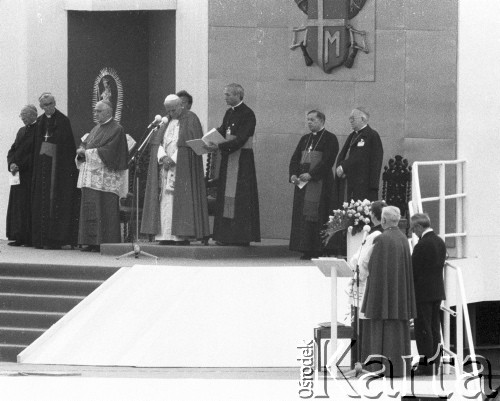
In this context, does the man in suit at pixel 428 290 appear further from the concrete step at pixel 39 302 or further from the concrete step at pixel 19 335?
the concrete step at pixel 19 335

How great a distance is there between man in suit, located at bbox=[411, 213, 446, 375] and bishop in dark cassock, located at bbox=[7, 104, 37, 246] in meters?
5.93

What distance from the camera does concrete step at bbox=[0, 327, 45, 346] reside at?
50.6 feet

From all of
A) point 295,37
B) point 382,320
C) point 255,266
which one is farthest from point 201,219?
point 382,320

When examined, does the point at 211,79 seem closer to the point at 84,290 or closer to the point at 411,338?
the point at 84,290

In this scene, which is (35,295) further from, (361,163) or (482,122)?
(482,122)

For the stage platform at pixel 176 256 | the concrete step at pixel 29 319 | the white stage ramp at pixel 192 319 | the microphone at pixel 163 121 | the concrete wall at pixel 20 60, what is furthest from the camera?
the concrete wall at pixel 20 60

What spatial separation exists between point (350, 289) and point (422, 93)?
4.46 m

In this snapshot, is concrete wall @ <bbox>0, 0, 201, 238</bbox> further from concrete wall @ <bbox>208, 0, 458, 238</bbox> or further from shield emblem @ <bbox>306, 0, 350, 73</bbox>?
shield emblem @ <bbox>306, 0, 350, 73</bbox>

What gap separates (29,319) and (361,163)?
12.8ft

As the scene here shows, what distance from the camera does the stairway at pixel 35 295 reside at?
15.5 metres

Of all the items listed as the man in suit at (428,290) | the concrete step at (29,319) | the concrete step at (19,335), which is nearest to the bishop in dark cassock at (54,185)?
the concrete step at (29,319)

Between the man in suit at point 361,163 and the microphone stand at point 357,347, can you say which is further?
the man in suit at point 361,163

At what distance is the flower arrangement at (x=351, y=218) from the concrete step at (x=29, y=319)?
280cm

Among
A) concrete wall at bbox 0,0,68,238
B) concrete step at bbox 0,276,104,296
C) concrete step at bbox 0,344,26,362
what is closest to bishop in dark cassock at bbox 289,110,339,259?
concrete step at bbox 0,276,104,296
